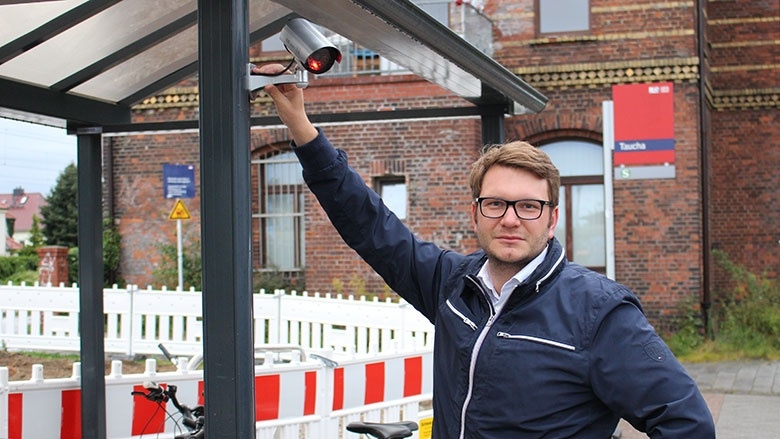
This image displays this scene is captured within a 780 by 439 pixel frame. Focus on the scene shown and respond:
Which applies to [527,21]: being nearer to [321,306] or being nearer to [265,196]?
[265,196]

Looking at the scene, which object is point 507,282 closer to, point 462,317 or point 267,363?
point 462,317

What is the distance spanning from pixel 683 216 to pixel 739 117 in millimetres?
3463

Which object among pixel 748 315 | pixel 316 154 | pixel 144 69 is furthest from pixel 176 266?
pixel 316 154

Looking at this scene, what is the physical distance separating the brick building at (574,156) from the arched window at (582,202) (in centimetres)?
2

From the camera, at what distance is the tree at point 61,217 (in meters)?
30.6

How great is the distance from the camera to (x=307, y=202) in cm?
1705

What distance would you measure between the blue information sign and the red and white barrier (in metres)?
9.65

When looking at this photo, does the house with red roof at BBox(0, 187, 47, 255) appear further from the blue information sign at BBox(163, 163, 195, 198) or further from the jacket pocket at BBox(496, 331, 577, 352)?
the jacket pocket at BBox(496, 331, 577, 352)

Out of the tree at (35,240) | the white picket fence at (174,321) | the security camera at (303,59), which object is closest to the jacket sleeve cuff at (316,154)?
the security camera at (303,59)

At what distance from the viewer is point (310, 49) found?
3105 mm

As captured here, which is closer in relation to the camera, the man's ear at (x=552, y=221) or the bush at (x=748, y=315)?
the man's ear at (x=552, y=221)

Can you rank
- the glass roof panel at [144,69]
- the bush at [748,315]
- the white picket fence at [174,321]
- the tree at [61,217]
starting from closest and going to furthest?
1. the glass roof panel at [144,69]
2. the white picket fence at [174,321]
3. the bush at [748,315]
4. the tree at [61,217]

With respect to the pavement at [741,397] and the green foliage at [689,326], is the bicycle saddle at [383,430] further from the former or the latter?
the green foliage at [689,326]

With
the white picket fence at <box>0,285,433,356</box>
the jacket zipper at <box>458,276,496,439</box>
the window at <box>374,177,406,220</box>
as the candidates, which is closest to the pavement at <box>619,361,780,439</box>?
the white picket fence at <box>0,285,433,356</box>
